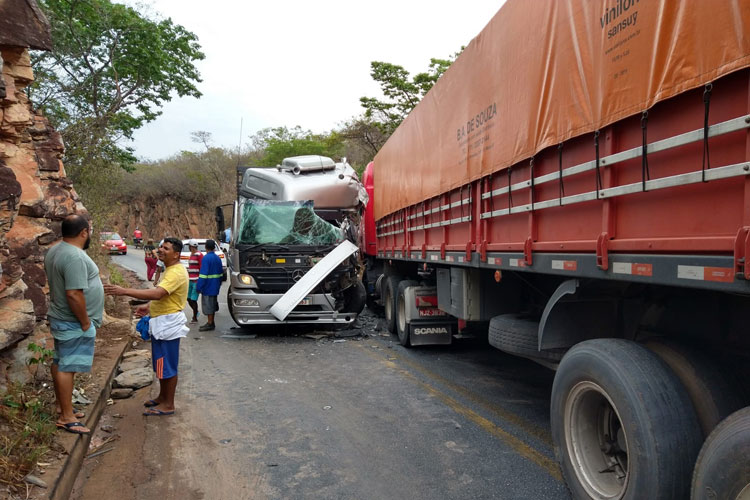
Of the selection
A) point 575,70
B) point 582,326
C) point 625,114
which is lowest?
A: point 582,326

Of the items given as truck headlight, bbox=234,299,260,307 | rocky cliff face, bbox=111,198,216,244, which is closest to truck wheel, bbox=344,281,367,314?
truck headlight, bbox=234,299,260,307

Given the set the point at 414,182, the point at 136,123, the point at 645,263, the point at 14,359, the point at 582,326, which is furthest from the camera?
the point at 136,123

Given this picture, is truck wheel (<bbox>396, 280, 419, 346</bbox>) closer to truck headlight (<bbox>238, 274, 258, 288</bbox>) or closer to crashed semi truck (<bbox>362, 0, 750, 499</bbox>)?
truck headlight (<bbox>238, 274, 258, 288</bbox>)

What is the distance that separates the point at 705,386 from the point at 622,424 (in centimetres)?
40

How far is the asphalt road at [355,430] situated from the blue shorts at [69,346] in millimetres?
753

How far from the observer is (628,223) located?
2.45 metres

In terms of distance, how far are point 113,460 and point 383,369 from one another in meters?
3.26

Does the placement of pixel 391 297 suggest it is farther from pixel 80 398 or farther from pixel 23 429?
pixel 23 429

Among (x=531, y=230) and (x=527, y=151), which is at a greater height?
(x=527, y=151)

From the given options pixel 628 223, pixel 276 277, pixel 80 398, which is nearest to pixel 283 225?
pixel 276 277

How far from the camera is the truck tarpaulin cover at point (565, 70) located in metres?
1.97

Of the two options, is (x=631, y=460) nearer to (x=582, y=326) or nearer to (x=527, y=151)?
(x=582, y=326)

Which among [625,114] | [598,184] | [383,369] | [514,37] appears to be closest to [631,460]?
[598,184]

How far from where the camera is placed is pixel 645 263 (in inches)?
89.7
